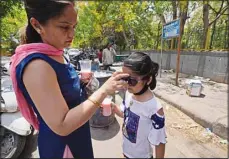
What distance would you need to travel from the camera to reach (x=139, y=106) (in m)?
1.21

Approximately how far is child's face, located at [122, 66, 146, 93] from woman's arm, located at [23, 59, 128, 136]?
0.39 m

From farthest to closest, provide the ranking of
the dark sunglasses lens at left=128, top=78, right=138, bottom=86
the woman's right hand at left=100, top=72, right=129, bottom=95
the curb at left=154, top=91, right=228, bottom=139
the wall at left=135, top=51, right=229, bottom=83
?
the wall at left=135, top=51, right=229, bottom=83 < the curb at left=154, top=91, right=228, bottom=139 < the dark sunglasses lens at left=128, top=78, right=138, bottom=86 < the woman's right hand at left=100, top=72, right=129, bottom=95

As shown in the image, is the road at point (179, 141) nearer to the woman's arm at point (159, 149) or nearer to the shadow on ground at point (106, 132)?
the shadow on ground at point (106, 132)

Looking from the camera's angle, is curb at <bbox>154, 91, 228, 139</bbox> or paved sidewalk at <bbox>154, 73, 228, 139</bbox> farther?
paved sidewalk at <bbox>154, 73, 228, 139</bbox>

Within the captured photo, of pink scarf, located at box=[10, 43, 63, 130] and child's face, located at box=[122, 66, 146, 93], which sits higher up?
pink scarf, located at box=[10, 43, 63, 130]

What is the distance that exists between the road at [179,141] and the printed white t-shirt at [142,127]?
0.66 metres

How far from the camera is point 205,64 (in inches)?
248

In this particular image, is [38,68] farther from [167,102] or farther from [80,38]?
[80,38]

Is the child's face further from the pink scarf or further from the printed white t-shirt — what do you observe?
the pink scarf

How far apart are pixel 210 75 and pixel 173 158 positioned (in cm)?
504

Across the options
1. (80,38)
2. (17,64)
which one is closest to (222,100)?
(17,64)

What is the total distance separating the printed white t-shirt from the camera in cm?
112

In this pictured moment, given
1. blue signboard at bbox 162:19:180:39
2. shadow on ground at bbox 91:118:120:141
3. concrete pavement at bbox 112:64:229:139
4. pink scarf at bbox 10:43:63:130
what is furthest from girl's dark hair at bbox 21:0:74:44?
blue signboard at bbox 162:19:180:39

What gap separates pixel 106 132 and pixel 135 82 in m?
1.87
